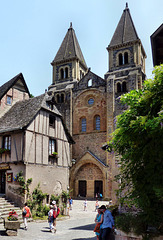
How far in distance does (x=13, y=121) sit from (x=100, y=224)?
11.6 m

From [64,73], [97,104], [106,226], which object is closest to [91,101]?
[97,104]

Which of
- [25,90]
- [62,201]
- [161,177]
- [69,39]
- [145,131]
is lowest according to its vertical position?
[62,201]

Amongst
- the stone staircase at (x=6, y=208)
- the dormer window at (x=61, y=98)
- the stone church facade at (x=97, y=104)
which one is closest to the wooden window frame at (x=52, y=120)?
the stone staircase at (x=6, y=208)

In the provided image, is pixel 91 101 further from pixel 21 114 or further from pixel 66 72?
pixel 21 114

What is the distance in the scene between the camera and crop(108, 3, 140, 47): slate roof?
33.0 meters

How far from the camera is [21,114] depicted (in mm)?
17609

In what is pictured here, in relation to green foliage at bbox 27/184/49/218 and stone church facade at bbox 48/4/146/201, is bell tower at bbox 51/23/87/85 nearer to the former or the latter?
stone church facade at bbox 48/4/146/201

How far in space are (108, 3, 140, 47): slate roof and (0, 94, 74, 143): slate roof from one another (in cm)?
1877

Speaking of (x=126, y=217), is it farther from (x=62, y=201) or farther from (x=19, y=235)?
(x=62, y=201)

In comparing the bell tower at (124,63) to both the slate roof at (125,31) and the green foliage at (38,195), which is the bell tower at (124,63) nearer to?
the slate roof at (125,31)

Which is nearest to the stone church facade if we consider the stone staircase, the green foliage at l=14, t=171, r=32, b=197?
the green foliage at l=14, t=171, r=32, b=197

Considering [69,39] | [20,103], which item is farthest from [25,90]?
[69,39]

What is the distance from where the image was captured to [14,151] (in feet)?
52.1

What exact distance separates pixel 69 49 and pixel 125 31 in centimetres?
864
